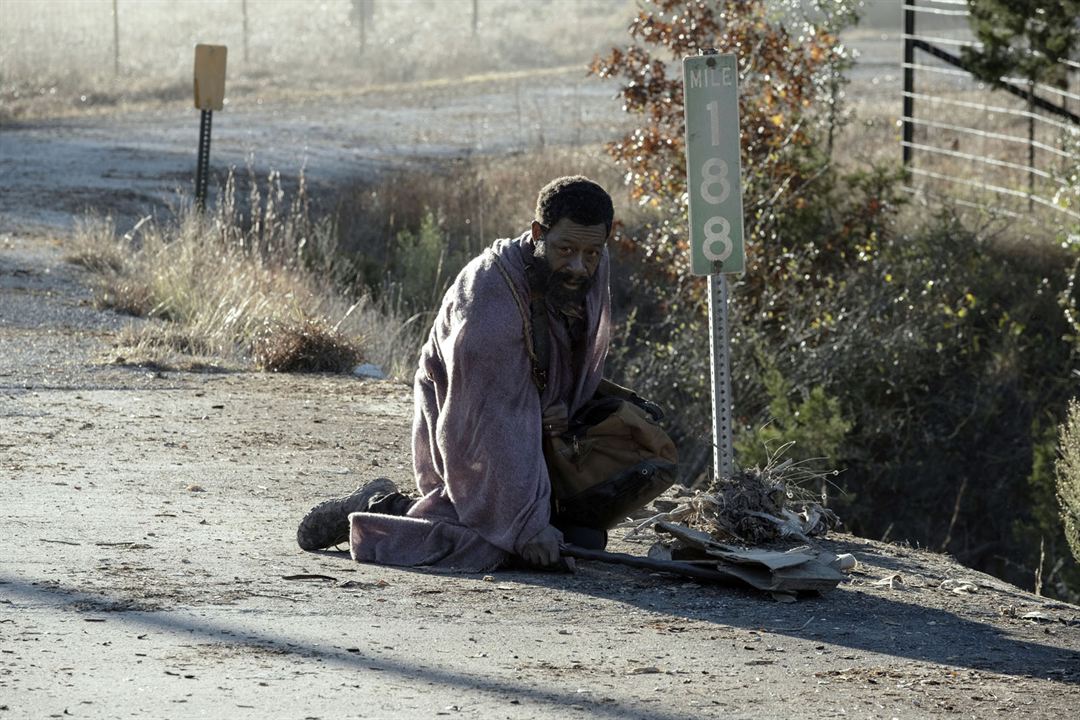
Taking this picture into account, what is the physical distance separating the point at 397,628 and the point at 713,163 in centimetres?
255

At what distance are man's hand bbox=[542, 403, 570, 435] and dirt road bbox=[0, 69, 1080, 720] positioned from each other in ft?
1.71

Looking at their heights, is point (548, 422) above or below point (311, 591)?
above

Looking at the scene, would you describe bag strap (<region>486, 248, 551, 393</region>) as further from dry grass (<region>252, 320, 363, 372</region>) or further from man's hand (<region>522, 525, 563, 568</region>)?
dry grass (<region>252, 320, 363, 372</region>)

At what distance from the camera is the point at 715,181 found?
724cm

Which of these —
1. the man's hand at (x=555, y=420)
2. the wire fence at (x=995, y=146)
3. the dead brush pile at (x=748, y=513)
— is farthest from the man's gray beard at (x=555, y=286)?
the wire fence at (x=995, y=146)

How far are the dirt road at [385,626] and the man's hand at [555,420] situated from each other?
0.52 m

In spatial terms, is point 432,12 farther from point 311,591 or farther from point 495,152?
point 311,591

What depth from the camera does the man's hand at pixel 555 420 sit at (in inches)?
257

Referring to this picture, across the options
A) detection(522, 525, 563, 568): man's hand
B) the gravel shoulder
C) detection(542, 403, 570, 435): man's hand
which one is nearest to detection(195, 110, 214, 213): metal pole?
the gravel shoulder

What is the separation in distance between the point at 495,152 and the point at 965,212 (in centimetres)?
677

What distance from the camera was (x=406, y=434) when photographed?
31.4 feet

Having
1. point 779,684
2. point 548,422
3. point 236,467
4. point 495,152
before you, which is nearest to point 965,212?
point 495,152

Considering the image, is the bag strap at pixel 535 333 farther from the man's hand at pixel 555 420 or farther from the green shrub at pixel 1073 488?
the green shrub at pixel 1073 488

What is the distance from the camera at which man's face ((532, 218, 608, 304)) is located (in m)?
6.26
